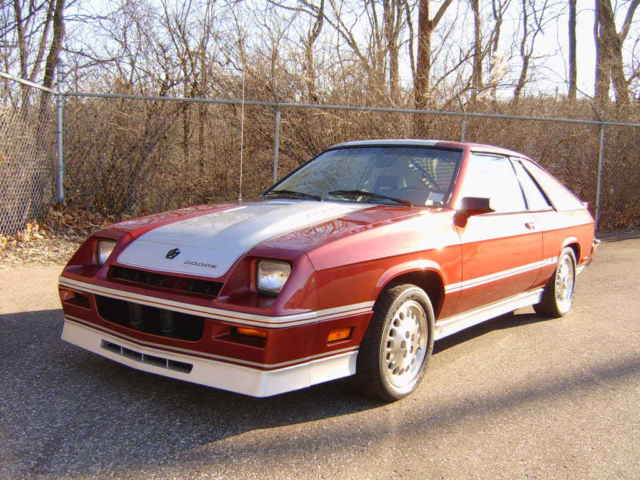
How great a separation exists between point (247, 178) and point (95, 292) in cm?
569

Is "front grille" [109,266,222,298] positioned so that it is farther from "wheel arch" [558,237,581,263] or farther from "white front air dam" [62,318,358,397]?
"wheel arch" [558,237,581,263]

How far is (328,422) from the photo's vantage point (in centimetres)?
292

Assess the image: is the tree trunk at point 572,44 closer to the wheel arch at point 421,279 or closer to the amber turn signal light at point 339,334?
the wheel arch at point 421,279

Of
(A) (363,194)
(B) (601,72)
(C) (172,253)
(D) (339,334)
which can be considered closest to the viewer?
(D) (339,334)

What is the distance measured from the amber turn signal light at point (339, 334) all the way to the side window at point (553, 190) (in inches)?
109

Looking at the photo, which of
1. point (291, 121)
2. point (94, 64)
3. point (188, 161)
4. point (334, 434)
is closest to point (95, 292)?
point (334, 434)

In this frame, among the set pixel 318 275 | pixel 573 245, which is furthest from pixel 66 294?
pixel 573 245

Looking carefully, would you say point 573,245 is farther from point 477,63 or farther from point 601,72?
point 601,72

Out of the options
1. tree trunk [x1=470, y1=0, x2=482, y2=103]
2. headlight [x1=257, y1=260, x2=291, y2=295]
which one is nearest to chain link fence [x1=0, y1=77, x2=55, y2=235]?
headlight [x1=257, y1=260, x2=291, y2=295]

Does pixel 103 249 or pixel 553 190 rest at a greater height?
pixel 553 190

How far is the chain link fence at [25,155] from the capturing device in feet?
22.5

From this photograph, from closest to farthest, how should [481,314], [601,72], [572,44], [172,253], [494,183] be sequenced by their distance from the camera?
1. [172,253]
2. [481,314]
3. [494,183]
4. [601,72]
5. [572,44]

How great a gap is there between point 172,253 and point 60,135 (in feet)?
18.7

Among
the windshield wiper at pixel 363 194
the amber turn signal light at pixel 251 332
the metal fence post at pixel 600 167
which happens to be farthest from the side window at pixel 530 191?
the metal fence post at pixel 600 167
